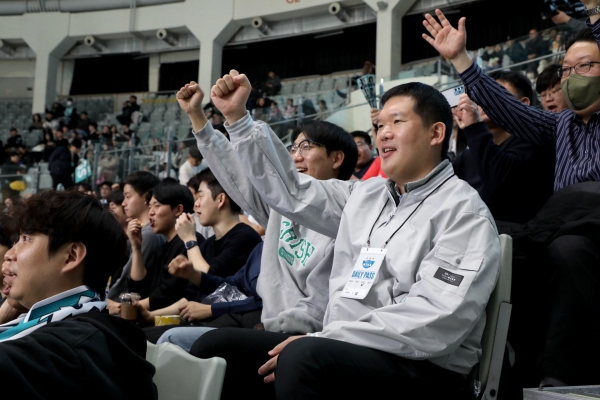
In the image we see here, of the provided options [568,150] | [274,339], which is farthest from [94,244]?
[568,150]

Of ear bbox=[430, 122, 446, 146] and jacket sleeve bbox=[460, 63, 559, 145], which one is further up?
jacket sleeve bbox=[460, 63, 559, 145]

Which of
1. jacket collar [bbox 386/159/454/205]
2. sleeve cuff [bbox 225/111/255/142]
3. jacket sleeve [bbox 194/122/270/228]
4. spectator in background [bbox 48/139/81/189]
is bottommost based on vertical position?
jacket collar [bbox 386/159/454/205]

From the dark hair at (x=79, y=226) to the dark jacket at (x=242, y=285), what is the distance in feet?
3.44

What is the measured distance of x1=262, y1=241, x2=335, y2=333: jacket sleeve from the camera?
1984mm

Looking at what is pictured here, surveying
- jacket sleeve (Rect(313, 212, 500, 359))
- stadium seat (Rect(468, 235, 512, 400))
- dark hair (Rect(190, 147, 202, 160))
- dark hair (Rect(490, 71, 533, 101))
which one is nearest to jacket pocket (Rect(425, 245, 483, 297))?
jacket sleeve (Rect(313, 212, 500, 359))

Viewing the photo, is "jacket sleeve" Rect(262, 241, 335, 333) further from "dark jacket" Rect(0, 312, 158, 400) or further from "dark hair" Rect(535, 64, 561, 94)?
"dark hair" Rect(535, 64, 561, 94)

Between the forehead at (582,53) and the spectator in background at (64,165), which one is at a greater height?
the spectator in background at (64,165)

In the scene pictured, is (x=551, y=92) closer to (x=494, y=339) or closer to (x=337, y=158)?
(x=337, y=158)

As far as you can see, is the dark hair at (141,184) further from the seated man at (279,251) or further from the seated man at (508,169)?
the seated man at (508,169)

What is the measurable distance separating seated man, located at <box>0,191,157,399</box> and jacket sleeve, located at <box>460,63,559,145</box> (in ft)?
4.47

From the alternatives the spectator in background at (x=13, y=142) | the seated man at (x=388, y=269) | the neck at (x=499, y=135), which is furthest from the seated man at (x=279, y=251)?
the spectator in background at (x=13, y=142)

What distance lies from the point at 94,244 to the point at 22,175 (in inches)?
315

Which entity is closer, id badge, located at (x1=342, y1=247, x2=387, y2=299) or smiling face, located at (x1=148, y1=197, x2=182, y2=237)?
id badge, located at (x1=342, y1=247, x2=387, y2=299)

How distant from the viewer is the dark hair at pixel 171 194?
3484 millimetres
